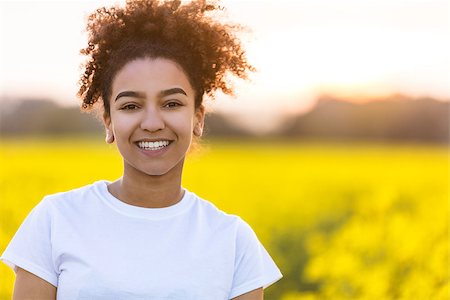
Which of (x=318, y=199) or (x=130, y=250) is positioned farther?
(x=318, y=199)

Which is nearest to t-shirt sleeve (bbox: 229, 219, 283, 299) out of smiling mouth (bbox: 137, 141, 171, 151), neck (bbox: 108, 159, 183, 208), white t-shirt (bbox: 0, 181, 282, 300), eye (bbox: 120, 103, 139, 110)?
white t-shirt (bbox: 0, 181, 282, 300)

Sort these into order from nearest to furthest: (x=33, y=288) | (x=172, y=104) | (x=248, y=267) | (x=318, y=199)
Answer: (x=33, y=288)
(x=172, y=104)
(x=248, y=267)
(x=318, y=199)

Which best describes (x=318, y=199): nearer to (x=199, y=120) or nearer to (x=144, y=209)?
(x=199, y=120)

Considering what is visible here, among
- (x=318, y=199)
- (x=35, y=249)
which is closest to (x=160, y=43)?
(x=35, y=249)

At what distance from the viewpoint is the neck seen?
2744 millimetres

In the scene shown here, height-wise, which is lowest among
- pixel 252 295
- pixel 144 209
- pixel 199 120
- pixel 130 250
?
pixel 252 295

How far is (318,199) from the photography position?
8195mm

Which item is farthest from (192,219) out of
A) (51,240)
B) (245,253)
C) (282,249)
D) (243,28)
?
(282,249)

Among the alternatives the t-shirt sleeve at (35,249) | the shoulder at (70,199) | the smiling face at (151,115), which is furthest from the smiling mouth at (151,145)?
the t-shirt sleeve at (35,249)

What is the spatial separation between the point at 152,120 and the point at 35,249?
1.55 ft

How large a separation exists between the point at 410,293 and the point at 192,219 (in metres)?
2.72

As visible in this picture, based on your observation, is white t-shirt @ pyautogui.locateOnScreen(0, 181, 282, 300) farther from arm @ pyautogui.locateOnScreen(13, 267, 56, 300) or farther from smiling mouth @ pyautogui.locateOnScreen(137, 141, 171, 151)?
smiling mouth @ pyautogui.locateOnScreen(137, 141, 171, 151)

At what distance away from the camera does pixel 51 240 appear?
2611 mm

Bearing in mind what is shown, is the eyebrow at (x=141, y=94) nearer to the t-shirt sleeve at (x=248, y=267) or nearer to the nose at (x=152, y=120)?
the nose at (x=152, y=120)
